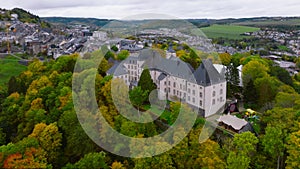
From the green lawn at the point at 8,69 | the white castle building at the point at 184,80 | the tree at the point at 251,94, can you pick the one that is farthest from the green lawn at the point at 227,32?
the tree at the point at 251,94

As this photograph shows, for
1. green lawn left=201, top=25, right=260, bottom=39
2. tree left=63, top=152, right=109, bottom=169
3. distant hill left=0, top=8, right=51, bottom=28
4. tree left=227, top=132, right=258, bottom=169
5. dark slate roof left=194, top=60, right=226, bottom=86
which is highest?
distant hill left=0, top=8, right=51, bottom=28

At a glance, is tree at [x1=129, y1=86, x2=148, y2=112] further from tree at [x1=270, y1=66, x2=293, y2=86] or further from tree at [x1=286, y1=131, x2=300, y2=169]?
tree at [x1=270, y1=66, x2=293, y2=86]

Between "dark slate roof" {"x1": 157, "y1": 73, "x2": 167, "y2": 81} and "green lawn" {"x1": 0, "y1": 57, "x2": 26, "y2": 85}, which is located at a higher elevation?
"dark slate roof" {"x1": 157, "y1": 73, "x2": 167, "y2": 81}

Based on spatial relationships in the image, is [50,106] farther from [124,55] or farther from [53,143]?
[124,55]

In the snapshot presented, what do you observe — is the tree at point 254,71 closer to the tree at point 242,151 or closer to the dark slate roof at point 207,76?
the dark slate roof at point 207,76

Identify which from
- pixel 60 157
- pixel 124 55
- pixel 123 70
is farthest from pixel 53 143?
pixel 124 55

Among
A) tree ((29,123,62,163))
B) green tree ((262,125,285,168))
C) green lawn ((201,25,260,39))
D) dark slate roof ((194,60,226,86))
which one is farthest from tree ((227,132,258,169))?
green lawn ((201,25,260,39))
